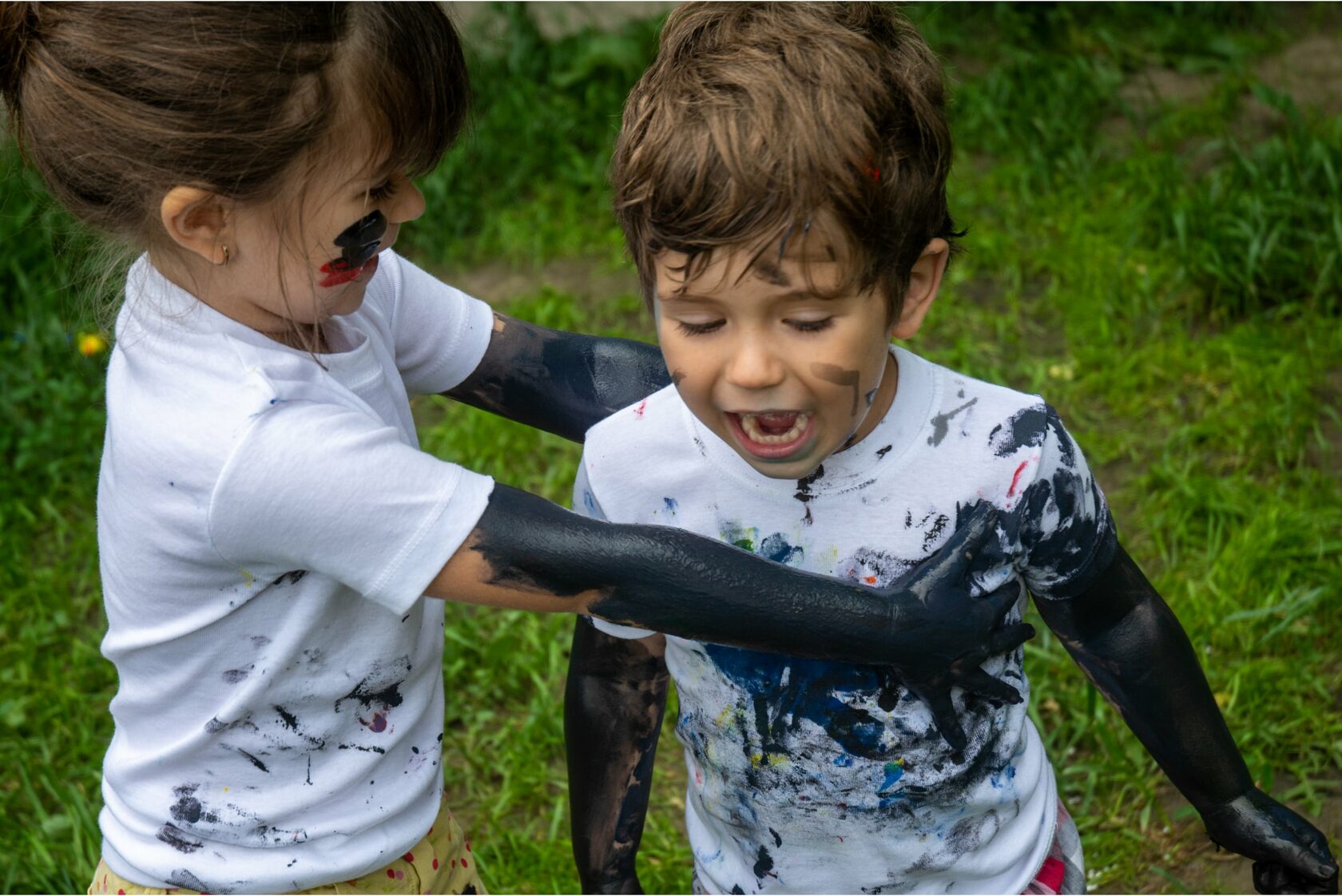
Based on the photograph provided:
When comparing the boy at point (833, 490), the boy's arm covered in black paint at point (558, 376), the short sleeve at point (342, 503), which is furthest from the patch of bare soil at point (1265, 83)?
the short sleeve at point (342, 503)

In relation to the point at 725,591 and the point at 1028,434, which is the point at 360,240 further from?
the point at 1028,434

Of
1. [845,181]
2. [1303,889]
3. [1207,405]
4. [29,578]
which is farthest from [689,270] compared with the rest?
[29,578]

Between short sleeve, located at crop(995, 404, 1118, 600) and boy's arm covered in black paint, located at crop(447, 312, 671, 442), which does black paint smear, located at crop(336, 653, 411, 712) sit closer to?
boy's arm covered in black paint, located at crop(447, 312, 671, 442)

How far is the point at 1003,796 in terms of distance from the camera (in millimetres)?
1872

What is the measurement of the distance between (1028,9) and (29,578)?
3974mm

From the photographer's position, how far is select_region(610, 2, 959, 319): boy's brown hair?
61.5 inches

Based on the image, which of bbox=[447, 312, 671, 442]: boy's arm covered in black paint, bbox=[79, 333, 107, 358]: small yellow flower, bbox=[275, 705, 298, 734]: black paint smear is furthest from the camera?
bbox=[79, 333, 107, 358]: small yellow flower

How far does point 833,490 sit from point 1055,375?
8.18ft

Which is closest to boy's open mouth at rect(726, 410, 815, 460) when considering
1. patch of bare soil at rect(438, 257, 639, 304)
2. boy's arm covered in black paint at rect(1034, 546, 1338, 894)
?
boy's arm covered in black paint at rect(1034, 546, 1338, 894)

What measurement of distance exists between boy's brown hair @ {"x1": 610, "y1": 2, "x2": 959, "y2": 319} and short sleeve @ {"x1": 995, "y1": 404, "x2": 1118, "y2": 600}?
0.77 feet

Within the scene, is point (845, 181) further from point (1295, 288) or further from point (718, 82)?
point (1295, 288)

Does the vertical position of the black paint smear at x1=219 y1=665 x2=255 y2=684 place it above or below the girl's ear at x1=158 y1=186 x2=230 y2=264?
below

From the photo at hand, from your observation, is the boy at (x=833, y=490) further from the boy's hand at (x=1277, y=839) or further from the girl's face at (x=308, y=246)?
the girl's face at (x=308, y=246)

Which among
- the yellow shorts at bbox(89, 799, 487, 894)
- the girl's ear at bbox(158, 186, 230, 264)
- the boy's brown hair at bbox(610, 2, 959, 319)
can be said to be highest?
the boy's brown hair at bbox(610, 2, 959, 319)
